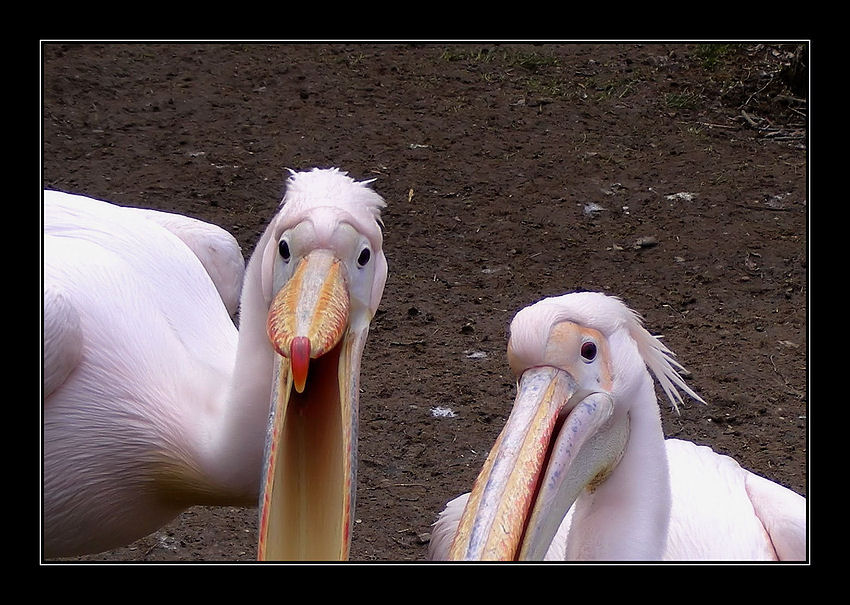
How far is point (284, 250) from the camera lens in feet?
6.96

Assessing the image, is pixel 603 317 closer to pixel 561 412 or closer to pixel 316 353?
pixel 561 412

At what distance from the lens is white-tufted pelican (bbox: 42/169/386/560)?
6.59ft

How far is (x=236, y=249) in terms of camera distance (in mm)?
3084

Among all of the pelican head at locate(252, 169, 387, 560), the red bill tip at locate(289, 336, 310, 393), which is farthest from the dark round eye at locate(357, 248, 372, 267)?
the red bill tip at locate(289, 336, 310, 393)

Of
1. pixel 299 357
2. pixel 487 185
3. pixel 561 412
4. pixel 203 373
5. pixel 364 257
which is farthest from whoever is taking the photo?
pixel 487 185

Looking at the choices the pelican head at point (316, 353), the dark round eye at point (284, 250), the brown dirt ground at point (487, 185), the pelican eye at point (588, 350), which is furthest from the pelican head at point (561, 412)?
the brown dirt ground at point (487, 185)

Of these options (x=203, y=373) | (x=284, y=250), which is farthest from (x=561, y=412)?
(x=203, y=373)

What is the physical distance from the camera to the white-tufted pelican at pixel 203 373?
2.01m

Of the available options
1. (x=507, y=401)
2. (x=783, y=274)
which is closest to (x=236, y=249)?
(x=507, y=401)

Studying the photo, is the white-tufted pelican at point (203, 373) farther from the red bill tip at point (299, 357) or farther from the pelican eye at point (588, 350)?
the pelican eye at point (588, 350)

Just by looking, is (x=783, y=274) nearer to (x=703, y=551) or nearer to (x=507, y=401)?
(x=507, y=401)

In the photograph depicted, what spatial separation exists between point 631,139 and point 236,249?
9.52 feet

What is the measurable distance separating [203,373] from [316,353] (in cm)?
69

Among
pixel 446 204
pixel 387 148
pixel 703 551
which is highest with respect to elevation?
pixel 387 148
